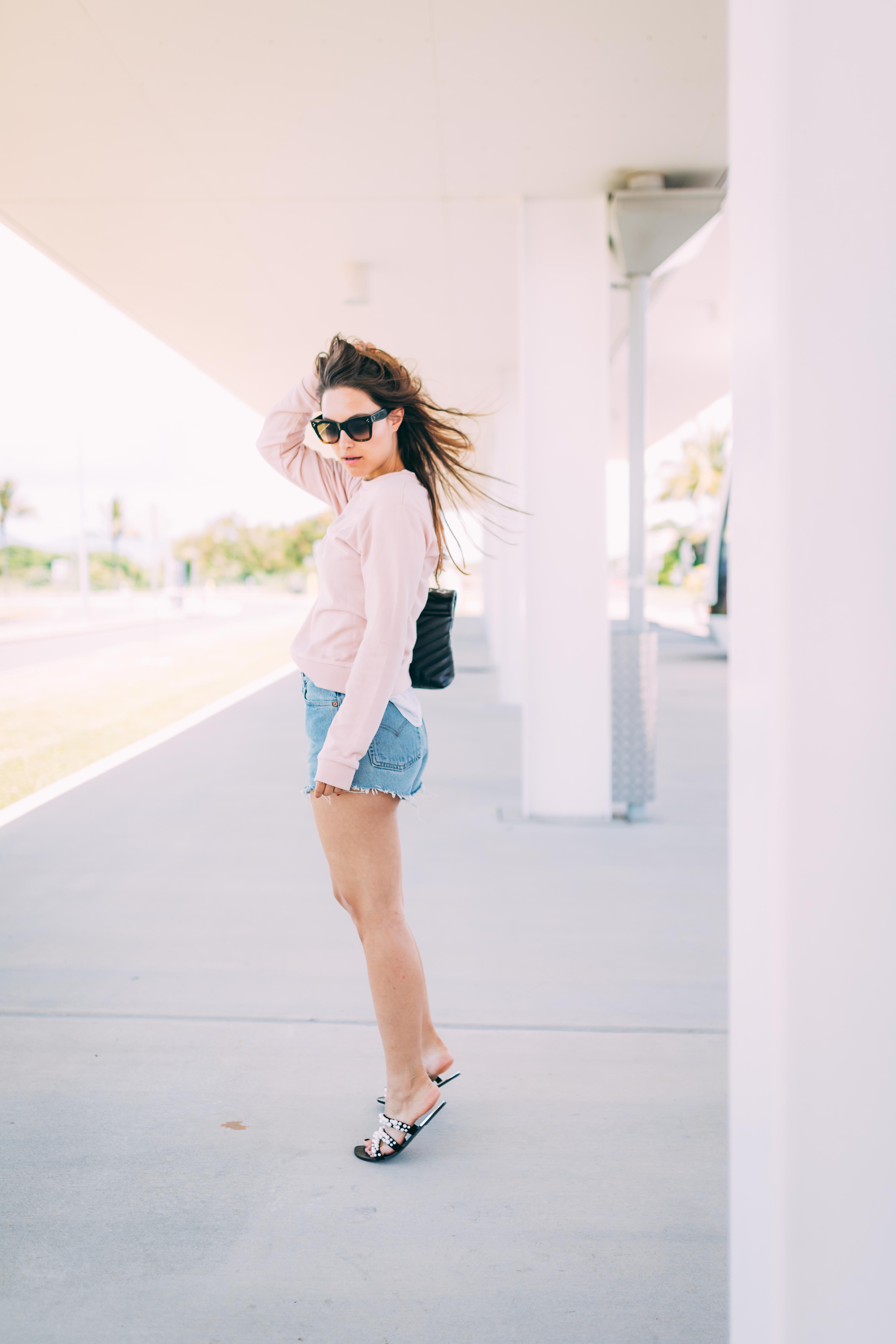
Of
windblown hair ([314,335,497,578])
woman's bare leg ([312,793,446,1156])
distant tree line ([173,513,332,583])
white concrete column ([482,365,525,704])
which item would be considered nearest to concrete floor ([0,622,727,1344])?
woman's bare leg ([312,793,446,1156])

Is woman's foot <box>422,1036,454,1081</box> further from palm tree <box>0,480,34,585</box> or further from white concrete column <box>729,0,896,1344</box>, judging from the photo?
palm tree <box>0,480,34,585</box>

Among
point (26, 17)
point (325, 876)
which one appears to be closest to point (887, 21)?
point (26, 17)

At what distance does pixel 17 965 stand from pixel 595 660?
334 cm

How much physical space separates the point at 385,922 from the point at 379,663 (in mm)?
645

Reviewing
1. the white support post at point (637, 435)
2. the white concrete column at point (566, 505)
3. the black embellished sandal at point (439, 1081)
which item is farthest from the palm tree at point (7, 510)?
the black embellished sandal at point (439, 1081)

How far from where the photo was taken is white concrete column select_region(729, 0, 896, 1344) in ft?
3.62

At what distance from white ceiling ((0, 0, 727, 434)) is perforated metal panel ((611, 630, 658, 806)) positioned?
245cm

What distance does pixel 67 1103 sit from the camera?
254 centimetres

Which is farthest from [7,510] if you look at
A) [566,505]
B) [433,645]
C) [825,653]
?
[825,653]

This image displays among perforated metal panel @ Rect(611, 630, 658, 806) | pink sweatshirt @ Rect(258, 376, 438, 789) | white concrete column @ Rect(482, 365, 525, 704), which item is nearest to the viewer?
pink sweatshirt @ Rect(258, 376, 438, 789)

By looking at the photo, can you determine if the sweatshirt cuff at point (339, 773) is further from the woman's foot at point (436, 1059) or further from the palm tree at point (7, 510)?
the palm tree at point (7, 510)

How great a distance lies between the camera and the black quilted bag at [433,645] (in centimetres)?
234

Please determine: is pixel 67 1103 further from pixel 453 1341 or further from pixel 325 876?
pixel 325 876

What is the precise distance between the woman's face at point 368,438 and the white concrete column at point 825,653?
1.20m
